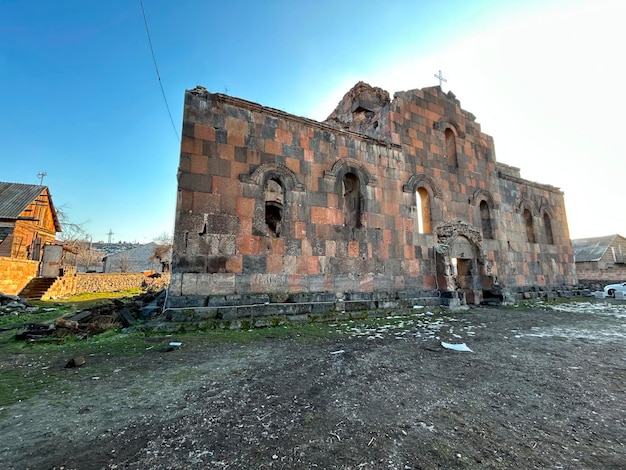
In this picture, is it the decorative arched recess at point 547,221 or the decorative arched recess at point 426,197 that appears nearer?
the decorative arched recess at point 426,197

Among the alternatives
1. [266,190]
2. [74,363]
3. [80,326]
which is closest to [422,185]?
[266,190]

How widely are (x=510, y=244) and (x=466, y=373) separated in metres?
11.4

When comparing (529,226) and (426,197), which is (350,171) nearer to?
(426,197)

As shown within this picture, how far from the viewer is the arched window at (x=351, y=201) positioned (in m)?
8.94

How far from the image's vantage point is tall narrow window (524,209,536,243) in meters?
13.9

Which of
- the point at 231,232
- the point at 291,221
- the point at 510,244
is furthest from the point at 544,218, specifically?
the point at 231,232

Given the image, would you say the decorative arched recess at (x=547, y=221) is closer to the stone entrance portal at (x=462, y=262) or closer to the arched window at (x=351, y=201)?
the stone entrance portal at (x=462, y=262)

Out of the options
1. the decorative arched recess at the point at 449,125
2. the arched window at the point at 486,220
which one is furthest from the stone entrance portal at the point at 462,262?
the decorative arched recess at the point at 449,125

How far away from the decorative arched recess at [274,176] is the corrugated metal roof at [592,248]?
118 feet

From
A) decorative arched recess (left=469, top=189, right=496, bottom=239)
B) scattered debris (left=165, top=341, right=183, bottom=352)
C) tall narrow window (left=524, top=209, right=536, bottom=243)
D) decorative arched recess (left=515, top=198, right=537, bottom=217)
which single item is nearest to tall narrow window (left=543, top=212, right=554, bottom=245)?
decorative arched recess (left=515, top=198, right=537, bottom=217)

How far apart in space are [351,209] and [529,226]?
35.3 ft

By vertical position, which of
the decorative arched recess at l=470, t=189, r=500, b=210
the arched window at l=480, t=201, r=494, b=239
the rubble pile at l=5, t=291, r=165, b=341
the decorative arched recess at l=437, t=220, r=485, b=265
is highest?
the decorative arched recess at l=470, t=189, r=500, b=210

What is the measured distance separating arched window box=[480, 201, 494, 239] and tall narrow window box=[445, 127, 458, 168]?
2.28 m

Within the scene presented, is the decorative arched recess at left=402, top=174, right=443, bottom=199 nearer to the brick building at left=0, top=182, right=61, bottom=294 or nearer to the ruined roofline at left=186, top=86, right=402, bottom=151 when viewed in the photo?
the ruined roofline at left=186, top=86, right=402, bottom=151
